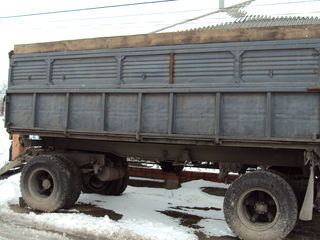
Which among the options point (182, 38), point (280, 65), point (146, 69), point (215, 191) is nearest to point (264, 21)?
point (215, 191)

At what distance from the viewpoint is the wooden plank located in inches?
209

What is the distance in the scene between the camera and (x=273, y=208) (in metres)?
5.54

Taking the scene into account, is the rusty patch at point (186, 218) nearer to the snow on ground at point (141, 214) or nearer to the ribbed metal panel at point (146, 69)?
the snow on ground at point (141, 214)

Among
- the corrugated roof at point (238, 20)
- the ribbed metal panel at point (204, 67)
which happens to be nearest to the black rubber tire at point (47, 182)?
the ribbed metal panel at point (204, 67)

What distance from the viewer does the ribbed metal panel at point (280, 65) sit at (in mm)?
5176

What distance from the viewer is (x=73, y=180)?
22.2 ft

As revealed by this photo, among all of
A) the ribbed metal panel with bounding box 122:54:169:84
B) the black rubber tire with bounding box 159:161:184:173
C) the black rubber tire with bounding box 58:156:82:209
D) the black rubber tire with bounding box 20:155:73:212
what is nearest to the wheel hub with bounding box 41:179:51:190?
the black rubber tire with bounding box 20:155:73:212

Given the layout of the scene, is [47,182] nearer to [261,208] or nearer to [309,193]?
[261,208]

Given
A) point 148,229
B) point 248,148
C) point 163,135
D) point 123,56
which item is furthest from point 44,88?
point 248,148

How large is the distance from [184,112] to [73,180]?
2.50 m

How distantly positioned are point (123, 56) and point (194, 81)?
1.35 meters

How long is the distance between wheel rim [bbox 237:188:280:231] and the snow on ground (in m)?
0.50

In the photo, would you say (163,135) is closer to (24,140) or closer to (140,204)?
(140,204)

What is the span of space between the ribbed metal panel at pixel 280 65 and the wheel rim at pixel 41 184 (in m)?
4.00
